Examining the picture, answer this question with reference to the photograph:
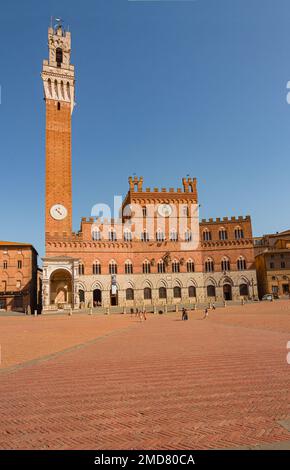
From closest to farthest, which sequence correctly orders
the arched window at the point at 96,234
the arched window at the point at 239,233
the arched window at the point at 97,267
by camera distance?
the arched window at the point at 97,267 → the arched window at the point at 96,234 → the arched window at the point at 239,233

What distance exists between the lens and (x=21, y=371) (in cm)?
960

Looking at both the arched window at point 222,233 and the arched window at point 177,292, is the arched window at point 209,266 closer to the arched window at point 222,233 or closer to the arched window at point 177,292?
the arched window at point 222,233

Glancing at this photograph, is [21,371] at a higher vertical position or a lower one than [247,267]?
lower

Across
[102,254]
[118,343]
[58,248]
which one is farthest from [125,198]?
[118,343]

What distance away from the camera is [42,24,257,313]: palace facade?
46.6m

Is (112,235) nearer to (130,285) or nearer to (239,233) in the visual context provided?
(130,285)

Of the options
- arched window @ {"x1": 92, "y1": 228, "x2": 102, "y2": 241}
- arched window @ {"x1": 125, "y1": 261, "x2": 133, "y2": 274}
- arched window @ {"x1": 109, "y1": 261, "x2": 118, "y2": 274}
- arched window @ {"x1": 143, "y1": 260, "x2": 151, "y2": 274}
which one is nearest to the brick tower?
arched window @ {"x1": 92, "y1": 228, "x2": 102, "y2": 241}

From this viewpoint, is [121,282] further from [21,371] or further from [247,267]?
[21,371]

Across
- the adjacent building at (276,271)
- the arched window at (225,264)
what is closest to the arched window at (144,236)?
the arched window at (225,264)

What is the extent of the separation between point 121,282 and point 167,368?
1541 inches

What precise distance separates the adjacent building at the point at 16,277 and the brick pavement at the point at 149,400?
36.7 metres

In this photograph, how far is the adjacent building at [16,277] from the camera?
147ft

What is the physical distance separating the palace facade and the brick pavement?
117 ft
